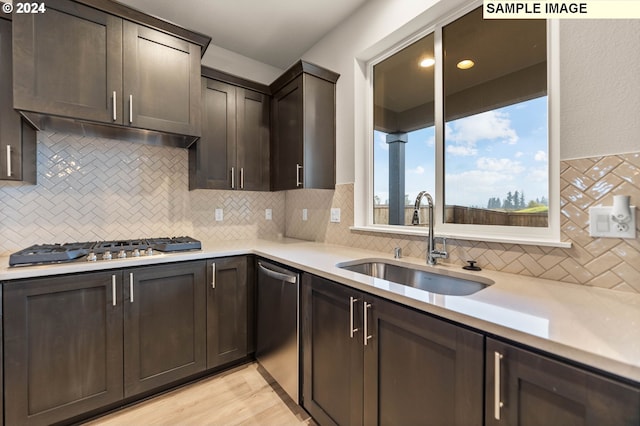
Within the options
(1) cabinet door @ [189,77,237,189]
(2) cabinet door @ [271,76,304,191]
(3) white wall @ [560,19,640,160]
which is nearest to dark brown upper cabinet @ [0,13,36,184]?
(1) cabinet door @ [189,77,237,189]

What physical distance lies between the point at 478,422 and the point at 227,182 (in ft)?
7.31

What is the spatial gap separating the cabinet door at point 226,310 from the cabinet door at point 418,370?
120 cm

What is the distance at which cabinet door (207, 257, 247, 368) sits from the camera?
6.41 feet

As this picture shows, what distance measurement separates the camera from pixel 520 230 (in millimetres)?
1373

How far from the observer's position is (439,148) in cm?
175

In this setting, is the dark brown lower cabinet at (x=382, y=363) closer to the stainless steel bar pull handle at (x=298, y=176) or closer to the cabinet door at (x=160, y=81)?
the stainless steel bar pull handle at (x=298, y=176)

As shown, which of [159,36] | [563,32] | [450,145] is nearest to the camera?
[563,32]

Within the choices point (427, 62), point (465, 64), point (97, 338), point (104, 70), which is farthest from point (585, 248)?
point (104, 70)

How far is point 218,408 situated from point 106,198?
175cm

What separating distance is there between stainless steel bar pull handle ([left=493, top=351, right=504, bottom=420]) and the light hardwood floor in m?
1.19

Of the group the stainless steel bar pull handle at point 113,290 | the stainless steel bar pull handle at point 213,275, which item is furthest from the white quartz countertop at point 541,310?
the stainless steel bar pull handle at point 213,275

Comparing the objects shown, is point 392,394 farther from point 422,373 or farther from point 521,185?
point 521,185

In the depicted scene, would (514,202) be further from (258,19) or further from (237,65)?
(237,65)

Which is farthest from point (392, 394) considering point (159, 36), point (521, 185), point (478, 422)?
point (159, 36)
